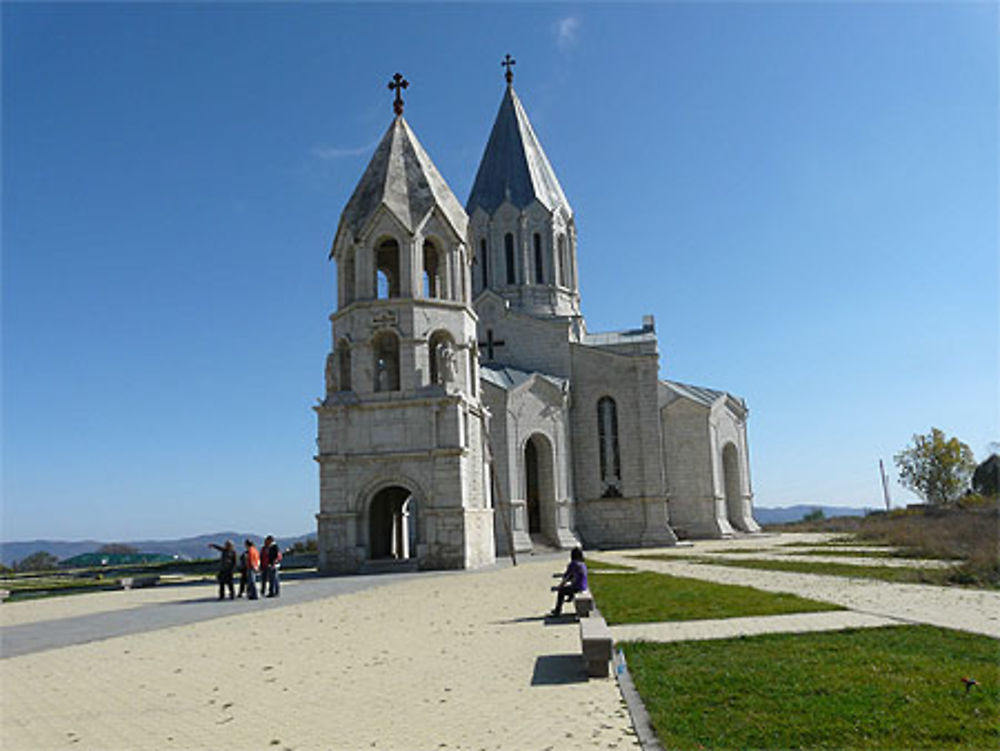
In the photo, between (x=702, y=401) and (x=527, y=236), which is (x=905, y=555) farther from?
(x=527, y=236)

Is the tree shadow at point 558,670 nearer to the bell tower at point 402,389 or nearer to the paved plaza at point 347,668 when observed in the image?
the paved plaza at point 347,668

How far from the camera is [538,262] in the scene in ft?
142

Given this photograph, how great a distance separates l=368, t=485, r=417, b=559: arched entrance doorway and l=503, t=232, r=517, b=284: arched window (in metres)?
16.1

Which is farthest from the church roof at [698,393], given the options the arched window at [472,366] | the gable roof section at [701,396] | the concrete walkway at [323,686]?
the concrete walkway at [323,686]

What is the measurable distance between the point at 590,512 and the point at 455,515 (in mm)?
13311

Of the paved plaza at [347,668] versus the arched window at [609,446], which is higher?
the arched window at [609,446]

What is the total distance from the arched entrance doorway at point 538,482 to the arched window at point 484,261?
10344 millimetres

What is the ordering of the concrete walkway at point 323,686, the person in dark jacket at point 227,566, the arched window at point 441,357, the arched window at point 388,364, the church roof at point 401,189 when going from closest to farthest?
1. the concrete walkway at point 323,686
2. the person in dark jacket at point 227,566
3. the arched window at point 441,357
4. the church roof at point 401,189
5. the arched window at point 388,364

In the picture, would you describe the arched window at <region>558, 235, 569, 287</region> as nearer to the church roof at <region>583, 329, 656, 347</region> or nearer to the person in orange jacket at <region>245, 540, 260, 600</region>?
the church roof at <region>583, 329, 656, 347</region>

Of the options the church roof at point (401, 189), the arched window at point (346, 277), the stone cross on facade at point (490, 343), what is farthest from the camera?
the stone cross on facade at point (490, 343)

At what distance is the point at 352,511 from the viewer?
2636 centimetres

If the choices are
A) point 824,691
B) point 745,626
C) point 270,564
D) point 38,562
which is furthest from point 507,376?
point 38,562

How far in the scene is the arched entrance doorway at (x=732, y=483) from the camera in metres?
45.3

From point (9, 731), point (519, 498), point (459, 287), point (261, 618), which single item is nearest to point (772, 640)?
point (9, 731)
